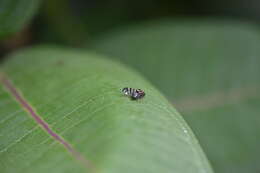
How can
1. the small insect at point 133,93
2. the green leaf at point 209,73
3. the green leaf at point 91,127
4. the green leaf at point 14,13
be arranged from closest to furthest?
the green leaf at point 91,127 < the small insect at point 133,93 < the green leaf at point 14,13 < the green leaf at point 209,73

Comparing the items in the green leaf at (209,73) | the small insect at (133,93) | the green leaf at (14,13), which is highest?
the green leaf at (14,13)

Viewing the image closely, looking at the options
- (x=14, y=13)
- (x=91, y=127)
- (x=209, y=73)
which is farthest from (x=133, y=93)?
(x=209, y=73)

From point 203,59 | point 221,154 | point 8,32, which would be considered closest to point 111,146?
point 8,32

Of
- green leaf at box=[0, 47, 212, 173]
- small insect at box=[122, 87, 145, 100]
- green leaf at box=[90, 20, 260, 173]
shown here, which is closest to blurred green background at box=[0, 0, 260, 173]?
green leaf at box=[90, 20, 260, 173]

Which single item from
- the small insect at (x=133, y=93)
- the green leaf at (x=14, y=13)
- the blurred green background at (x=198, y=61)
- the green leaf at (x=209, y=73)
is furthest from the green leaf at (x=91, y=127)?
the green leaf at (x=209, y=73)

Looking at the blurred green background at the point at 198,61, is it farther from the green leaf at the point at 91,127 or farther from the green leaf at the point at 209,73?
the green leaf at the point at 91,127

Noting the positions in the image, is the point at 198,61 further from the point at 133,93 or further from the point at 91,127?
the point at 91,127

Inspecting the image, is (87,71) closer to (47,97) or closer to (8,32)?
(47,97)
